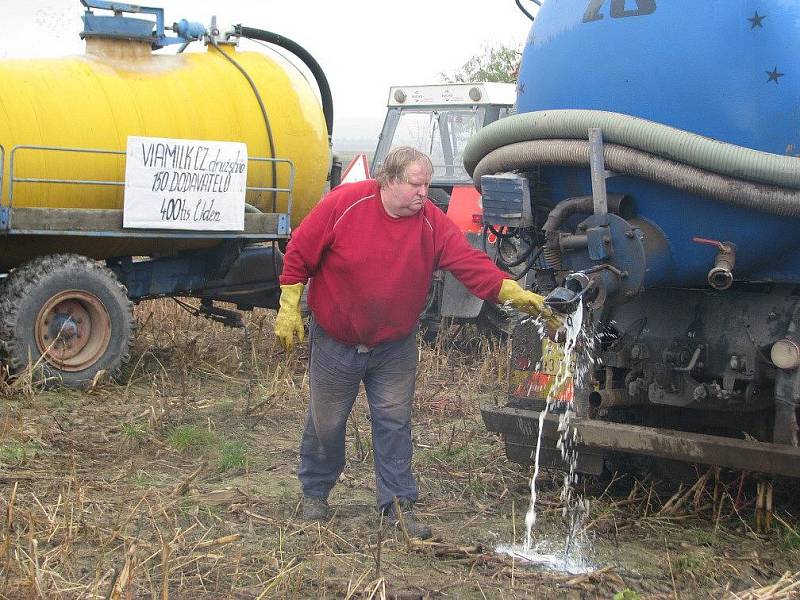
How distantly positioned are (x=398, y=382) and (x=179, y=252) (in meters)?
3.73

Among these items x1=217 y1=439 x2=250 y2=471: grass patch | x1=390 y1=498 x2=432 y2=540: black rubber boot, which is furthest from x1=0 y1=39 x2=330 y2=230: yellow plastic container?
x1=390 y1=498 x2=432 y2=540: black rubber boot

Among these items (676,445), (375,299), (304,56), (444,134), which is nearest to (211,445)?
(375,299)

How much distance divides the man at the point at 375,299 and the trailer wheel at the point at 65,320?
8.86ft

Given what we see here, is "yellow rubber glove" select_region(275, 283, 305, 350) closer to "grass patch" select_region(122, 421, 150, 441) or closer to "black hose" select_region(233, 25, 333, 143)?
"grass patch" select_region(122, 421, 150, 441)

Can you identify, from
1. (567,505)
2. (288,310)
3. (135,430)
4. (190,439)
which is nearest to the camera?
(288,310)

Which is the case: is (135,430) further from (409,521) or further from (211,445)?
(409,521)

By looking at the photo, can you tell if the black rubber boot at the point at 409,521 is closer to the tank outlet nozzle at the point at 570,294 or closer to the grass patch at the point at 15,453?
the tank outlet nozzle at the point at 570,294

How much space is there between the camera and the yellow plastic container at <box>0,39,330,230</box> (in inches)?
282

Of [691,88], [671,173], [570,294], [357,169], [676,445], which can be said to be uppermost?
[357,169]

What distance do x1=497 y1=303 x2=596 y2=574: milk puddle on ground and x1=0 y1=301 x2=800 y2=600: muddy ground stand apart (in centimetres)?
6

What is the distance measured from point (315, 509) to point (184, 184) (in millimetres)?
3339

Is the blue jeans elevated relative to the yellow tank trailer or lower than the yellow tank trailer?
lower

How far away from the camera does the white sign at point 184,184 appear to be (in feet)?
24.5

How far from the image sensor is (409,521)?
4781 millimetres
